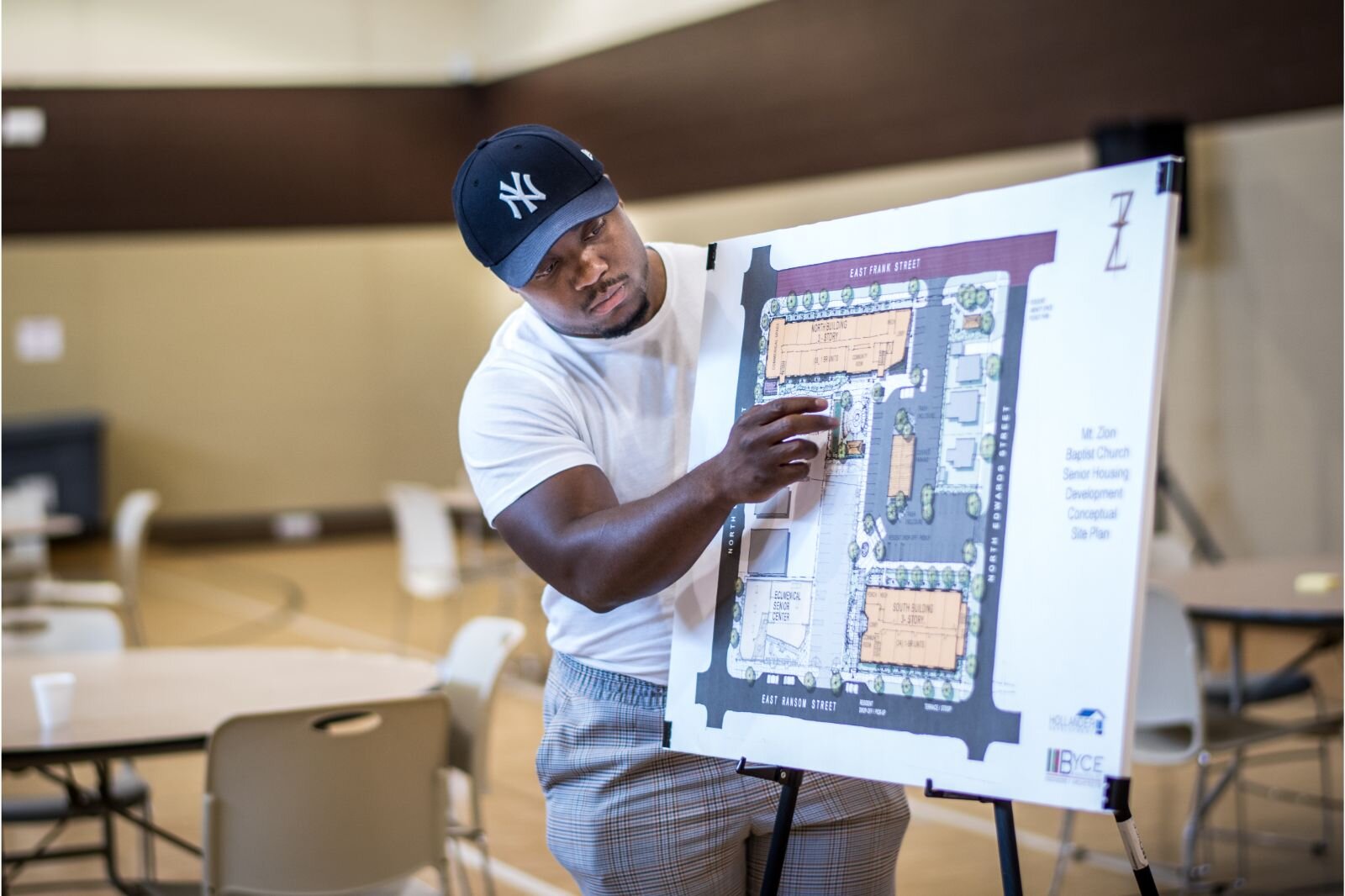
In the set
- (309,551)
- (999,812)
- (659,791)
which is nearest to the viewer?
(999,812)

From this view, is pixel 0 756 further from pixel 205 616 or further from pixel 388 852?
pixel 205 616

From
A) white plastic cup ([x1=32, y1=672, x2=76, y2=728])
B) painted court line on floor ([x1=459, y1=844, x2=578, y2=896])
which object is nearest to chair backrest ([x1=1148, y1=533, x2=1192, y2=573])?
painted court line on floor ([x1=459, y1=844, x2=578, y2=896])

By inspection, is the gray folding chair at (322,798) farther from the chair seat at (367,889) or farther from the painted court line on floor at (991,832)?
the painted court line on floor at (991,832)

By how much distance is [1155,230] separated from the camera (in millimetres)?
1237

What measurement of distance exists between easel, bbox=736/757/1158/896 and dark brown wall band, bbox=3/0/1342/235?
494 centimetres

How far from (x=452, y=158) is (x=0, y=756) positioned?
7100 millimetres

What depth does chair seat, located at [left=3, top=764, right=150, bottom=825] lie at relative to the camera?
3023mm

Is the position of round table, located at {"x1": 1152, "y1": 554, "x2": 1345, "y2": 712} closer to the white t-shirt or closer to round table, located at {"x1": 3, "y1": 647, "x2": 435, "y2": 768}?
round table, located at {"x1": 3, "y1": 647, "x2": 435, "y2": 768}

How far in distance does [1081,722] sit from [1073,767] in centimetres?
4

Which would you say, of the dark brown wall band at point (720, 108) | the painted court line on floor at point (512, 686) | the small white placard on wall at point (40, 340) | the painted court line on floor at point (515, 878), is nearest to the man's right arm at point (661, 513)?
the painted court line on floor at point (512, 686)

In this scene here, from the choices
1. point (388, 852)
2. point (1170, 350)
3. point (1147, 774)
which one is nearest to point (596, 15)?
point (1170, 350)

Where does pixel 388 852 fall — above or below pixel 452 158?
below

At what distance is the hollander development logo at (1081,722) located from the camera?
1.23 metres

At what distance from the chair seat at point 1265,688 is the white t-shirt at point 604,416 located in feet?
8.95
